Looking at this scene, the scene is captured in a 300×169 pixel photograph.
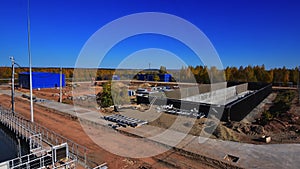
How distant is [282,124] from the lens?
14.4 meters

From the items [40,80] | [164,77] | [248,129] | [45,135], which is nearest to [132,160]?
[45,135]

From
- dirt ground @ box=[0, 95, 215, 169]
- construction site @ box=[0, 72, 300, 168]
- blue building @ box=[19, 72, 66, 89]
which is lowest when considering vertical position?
dirt ground @ box=[0, 95, 215, 169]

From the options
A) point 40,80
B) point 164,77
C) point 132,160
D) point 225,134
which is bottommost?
point 132,160

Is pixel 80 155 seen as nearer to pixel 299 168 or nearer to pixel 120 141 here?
pixel 120 141

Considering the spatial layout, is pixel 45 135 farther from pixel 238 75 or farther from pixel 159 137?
pixel 238 75

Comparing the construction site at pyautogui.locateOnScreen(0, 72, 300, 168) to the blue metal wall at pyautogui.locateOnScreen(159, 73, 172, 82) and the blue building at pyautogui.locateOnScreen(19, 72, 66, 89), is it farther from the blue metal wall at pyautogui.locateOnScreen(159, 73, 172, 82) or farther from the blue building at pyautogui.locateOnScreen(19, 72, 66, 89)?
the blue metal wall at pyautogui.locateOnScreen(159, 73, 172, 82)

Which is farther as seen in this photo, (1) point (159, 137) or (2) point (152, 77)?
(2) point (152, 77)

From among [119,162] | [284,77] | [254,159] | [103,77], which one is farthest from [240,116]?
[103,77]

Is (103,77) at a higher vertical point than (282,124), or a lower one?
higher

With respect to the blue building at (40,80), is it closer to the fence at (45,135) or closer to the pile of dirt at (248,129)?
the fence at (45,135)

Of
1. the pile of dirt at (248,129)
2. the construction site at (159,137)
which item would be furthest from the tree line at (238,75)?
the pile of dirt at (248,129)

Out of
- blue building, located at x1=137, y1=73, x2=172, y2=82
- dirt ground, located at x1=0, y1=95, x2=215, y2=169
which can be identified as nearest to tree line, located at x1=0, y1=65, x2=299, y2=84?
blue building, located at x1=137, y1=73, x2=172, y2=82

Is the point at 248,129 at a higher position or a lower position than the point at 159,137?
higher

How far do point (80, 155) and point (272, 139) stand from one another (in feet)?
34.0
